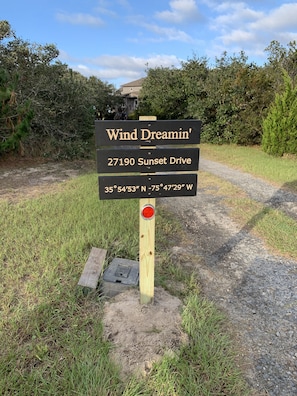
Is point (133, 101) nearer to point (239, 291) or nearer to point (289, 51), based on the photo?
point (289, 51)

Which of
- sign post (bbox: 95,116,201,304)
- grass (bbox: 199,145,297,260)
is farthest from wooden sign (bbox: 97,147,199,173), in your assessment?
grass (bbox: 199,145,297,260)

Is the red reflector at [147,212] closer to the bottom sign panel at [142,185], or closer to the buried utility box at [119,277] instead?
the bottom sign panel at [142,185]

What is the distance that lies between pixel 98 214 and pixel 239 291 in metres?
2.28

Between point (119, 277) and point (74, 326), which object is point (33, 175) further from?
point (74, 326)

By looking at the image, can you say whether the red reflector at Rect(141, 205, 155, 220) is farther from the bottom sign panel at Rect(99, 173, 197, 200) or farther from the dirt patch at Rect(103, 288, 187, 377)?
the dirt patch at Rect(103, 288, 187, 377)

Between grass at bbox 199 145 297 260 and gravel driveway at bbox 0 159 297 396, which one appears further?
grass at bbox 199 145 297 260

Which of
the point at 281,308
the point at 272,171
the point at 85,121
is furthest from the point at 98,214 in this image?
the point at 85,121

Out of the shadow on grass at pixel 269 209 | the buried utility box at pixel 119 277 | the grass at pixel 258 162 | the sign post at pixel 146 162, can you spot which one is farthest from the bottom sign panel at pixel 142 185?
the grass at pixel 258 162

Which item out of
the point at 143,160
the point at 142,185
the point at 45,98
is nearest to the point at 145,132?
the point at 143,160

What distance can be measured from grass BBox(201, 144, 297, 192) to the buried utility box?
197 inches

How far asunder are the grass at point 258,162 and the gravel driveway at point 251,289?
2234mm

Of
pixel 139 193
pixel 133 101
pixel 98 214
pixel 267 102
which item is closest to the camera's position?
pixel 139 193

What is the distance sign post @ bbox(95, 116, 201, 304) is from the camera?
2.02m

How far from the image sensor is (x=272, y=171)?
7871 millimetres
